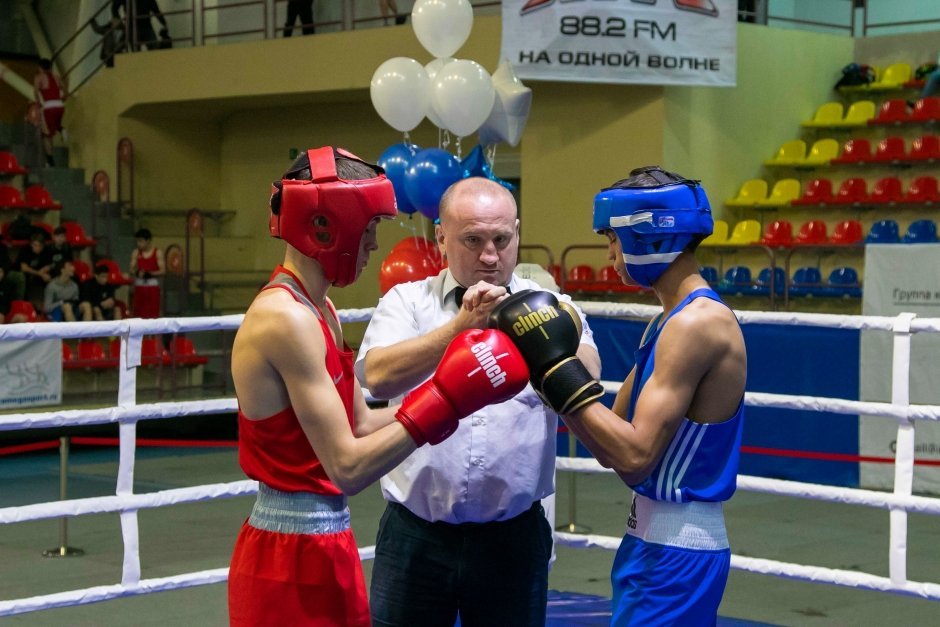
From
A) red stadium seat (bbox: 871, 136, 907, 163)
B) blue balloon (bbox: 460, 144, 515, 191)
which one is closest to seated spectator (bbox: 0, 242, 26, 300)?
blue balloon (bbox: 460, 144, 515, 191)

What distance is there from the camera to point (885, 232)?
10.9 metres

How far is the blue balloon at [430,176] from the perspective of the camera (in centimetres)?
698

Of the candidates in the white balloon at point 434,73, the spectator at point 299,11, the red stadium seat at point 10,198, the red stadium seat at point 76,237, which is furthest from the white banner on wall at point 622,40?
the red stadium seat at point 10,198

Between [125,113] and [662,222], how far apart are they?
13.0 m

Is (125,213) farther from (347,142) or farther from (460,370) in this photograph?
(460,370)

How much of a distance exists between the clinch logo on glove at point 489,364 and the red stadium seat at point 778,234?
9.40 metres

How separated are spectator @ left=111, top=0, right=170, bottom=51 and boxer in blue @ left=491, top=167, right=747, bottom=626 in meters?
12.3

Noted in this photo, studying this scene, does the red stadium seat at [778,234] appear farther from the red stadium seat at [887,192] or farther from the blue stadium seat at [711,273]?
the red stadium seat at [887,192]

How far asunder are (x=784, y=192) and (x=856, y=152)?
2.60 feet

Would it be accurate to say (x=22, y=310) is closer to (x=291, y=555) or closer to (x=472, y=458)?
(x=472, y=458)

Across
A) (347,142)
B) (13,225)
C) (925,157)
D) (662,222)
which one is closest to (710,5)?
(925,157)

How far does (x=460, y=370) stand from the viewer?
2307mm

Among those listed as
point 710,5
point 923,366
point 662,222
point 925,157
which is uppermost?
point 710,5

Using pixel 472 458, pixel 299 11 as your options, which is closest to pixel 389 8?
pixel 299 11
